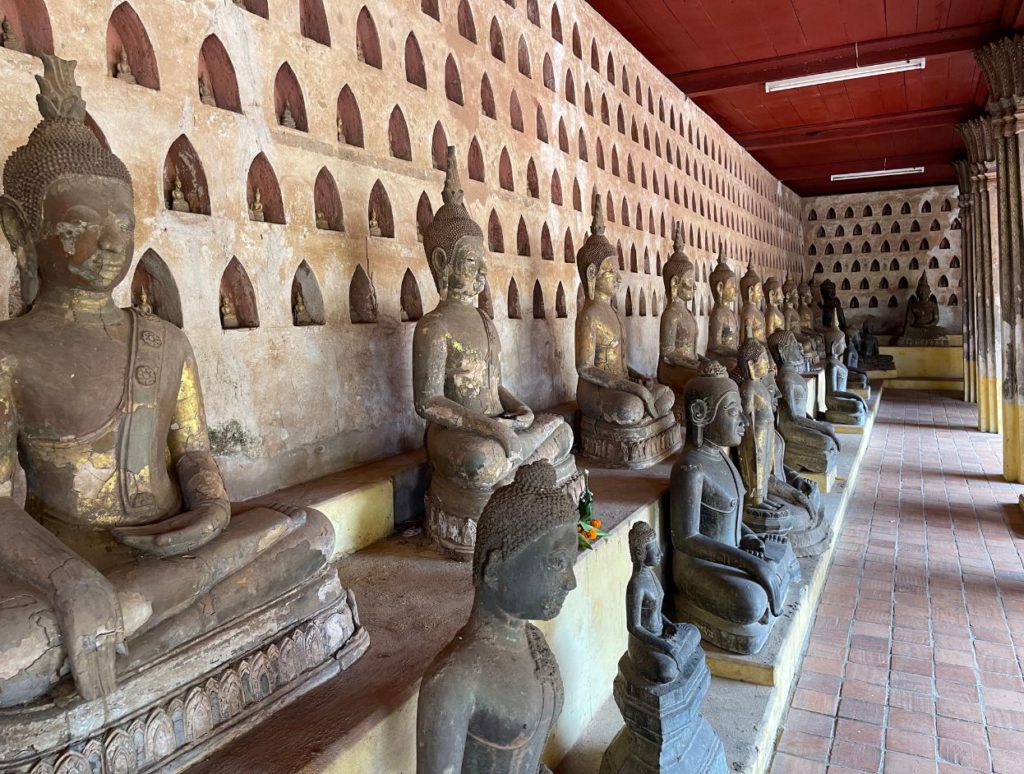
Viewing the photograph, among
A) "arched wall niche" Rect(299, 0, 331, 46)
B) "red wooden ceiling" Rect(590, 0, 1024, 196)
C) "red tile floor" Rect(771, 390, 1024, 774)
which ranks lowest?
"red tile floor" Rect(771, 390, 1024, 774)

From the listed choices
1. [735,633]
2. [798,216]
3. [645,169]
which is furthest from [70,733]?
[798,216]

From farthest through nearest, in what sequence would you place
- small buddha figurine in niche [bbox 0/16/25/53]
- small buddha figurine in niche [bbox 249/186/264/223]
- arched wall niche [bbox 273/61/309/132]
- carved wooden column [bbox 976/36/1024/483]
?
carved wooden column [bbox 976/36/1024/483] → arched wall niche [bbox 273/61/309/132] → small buddha figurine in niche [bbox 249/186/264/223] → small buddha figurine in niche [bbox 0/16/25/53]

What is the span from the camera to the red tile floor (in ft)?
11.9

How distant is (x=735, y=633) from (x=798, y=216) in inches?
758

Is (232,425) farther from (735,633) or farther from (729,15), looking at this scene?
(729,15)

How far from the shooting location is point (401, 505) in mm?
4289

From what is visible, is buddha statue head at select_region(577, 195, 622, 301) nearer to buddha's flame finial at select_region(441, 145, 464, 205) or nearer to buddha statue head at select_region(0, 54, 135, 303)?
buddha's flame finial at select_region(441, 145, 464, 205)

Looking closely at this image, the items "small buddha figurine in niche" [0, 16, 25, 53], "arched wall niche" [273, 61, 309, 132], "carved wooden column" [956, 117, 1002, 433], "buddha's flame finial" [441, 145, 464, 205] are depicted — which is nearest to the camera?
"small buddha figurine in niche" [0, 16, 25, 53]

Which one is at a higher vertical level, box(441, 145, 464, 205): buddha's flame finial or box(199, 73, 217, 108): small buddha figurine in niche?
box(199, 73, 217, 108): small buddha figurine in niche

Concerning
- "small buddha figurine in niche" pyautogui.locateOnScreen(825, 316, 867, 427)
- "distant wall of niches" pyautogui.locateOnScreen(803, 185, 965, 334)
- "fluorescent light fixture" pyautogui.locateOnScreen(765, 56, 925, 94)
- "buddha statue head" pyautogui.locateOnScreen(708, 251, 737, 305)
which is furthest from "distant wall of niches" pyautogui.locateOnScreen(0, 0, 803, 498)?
"distant wall of niches" pyautogui.locateOnScreen(803, 185, 965, 334)

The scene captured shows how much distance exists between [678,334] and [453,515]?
4.36 metres

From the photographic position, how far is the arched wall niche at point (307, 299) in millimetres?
4352

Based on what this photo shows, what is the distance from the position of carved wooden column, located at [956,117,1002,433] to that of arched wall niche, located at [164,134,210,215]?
38.5ft

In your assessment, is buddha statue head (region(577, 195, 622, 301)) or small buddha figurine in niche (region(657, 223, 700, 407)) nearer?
buddha statue head (region(577, 195, 622, 301))
